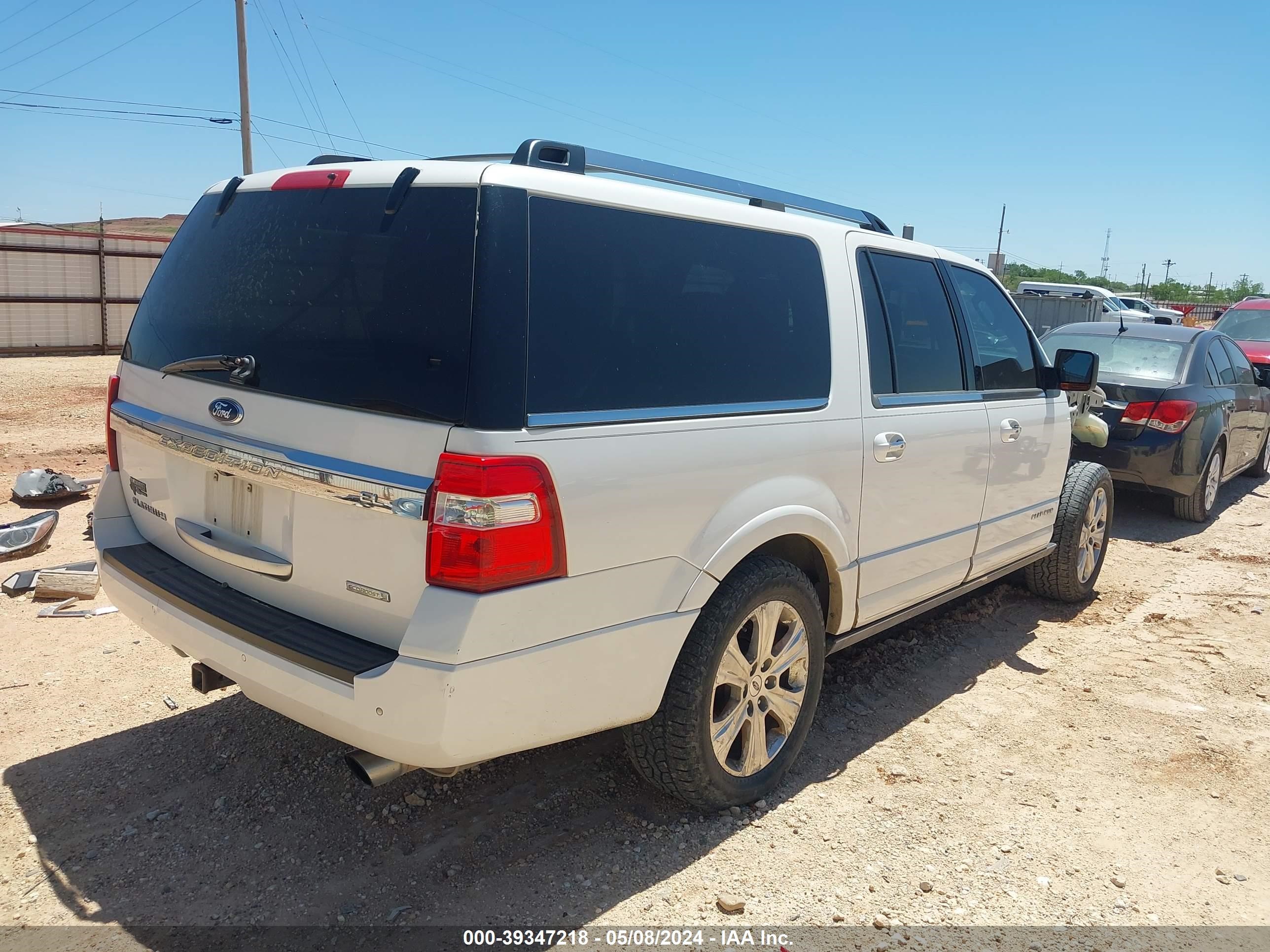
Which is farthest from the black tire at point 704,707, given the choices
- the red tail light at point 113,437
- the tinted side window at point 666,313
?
the red tail light at point 113,437

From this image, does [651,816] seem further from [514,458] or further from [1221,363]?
[1221,363]

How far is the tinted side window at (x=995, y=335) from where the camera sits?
445 cm

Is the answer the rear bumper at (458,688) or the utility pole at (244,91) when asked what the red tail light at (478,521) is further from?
the utility pole at (244,91)

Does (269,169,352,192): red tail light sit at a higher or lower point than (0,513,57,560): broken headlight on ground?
higher

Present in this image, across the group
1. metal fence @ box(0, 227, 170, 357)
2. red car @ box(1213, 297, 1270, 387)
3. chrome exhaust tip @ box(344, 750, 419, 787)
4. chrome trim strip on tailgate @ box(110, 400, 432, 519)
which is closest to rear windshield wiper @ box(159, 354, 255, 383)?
chrome trim strip on tailgate @ box(110, 400, 432, 519)

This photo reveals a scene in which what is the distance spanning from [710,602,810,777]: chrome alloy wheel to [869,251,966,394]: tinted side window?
1.14 metres

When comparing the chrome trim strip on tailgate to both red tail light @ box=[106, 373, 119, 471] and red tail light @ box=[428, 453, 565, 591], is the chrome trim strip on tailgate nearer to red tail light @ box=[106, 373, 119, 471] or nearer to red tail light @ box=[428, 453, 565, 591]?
red tail light @ box=[428, 453, 565, 591]

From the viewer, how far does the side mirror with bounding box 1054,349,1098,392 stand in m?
4.91

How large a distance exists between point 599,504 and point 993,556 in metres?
2.84

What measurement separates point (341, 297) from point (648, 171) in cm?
111

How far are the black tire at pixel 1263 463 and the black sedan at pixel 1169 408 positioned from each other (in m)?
1.60

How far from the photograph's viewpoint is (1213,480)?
26.7ft

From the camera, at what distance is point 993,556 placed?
183 inches

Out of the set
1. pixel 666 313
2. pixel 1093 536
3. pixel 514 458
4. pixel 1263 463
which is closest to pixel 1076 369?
pixel 1093 536
